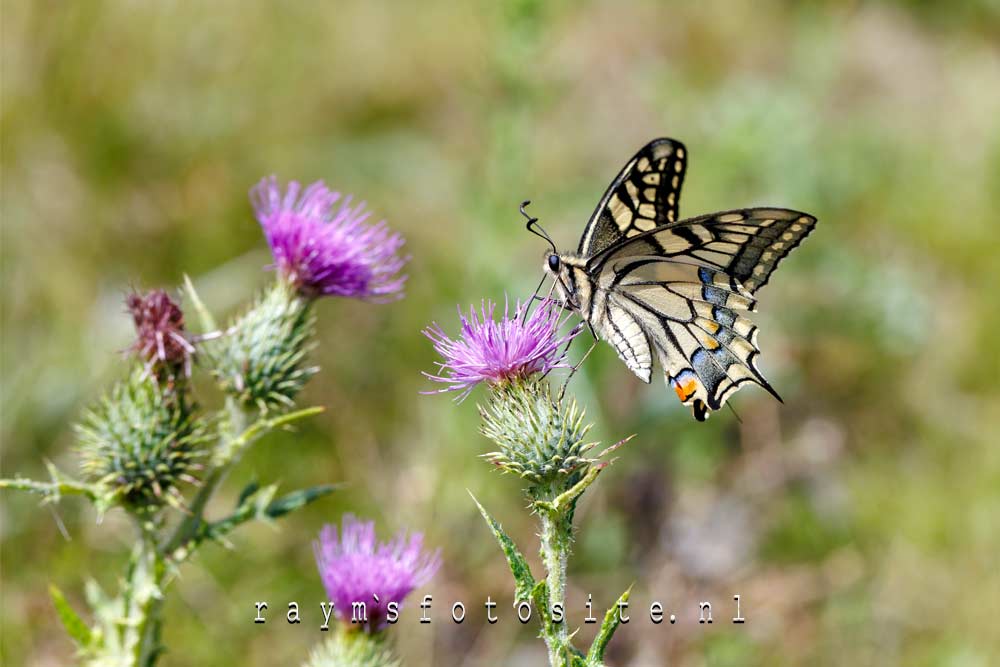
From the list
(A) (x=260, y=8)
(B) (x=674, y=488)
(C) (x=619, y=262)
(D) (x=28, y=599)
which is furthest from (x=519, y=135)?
(A) (x=260, y=8)

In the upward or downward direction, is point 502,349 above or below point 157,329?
below

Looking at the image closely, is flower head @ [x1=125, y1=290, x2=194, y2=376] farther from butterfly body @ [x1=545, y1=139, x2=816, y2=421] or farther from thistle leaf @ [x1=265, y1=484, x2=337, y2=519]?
butterfly body @ [x1=545, y1=139, x2=816, y2=421]

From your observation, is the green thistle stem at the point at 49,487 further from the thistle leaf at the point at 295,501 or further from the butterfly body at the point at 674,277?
the butterfly body at the point at 674,277

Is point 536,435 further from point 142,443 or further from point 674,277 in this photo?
point 142,443

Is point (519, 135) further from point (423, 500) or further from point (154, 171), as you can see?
point (154, 171)

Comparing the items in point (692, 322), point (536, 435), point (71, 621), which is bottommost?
point (71, 621)

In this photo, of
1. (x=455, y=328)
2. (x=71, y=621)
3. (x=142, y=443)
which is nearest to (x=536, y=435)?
(x=142, y=443)
